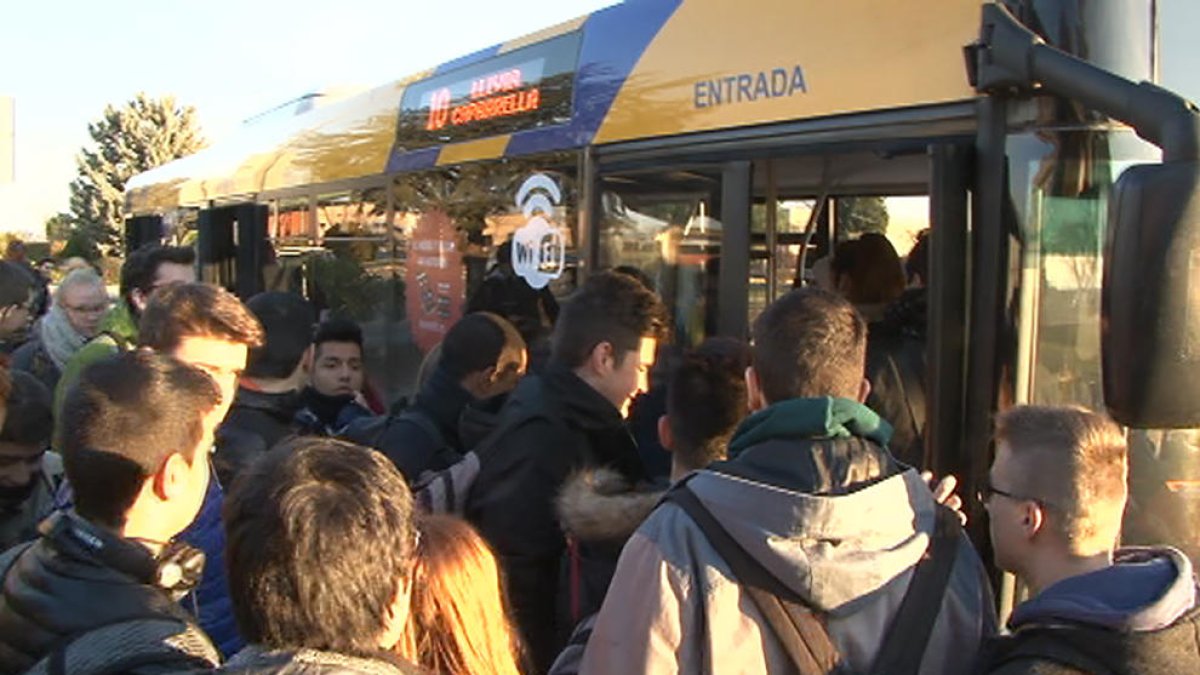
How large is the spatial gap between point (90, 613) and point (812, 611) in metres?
1.17

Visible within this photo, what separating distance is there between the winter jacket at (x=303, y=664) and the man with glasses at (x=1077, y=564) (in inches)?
41.4

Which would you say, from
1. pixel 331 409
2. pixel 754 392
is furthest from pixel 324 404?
pixel 754 392

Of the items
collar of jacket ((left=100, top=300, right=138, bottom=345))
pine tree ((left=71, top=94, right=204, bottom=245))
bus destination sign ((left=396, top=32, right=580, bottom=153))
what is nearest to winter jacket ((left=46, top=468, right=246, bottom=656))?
collar of jacket ((left=100, top=300, right=138, bottom=345))

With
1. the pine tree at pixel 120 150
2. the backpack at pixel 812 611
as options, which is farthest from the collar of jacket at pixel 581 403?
the pine tree at pixel 120 150

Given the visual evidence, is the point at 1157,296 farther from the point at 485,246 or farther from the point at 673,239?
the point at 485,246

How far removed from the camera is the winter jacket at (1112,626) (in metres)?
1.82

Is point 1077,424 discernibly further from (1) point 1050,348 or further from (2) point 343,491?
(2) point 343,491

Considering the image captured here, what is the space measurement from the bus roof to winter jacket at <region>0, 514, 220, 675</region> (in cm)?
249

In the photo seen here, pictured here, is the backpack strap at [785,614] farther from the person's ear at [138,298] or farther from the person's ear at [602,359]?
the person's ear at [138,298]

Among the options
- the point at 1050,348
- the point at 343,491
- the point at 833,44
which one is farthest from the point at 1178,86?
the point at 343,491

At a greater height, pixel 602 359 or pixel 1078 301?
pixel 1078 301

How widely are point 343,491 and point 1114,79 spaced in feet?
6.71

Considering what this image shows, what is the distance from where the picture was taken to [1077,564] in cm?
211

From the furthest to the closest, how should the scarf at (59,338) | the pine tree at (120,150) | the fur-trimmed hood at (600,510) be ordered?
the pine tree at (120,150)
the scarf at (59,338)
the fur-trimmed hood at (600,510)
